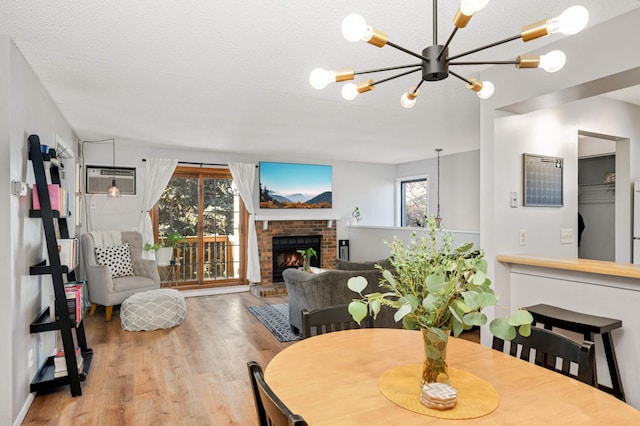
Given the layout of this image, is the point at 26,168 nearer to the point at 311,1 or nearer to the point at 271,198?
the point at 311,1

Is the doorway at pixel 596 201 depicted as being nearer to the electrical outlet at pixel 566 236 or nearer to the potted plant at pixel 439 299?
the electrical outlet at pixel 566 236

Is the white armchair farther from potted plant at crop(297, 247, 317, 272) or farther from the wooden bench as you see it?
the wooden bench

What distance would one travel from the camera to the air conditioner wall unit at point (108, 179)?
5.74 meters

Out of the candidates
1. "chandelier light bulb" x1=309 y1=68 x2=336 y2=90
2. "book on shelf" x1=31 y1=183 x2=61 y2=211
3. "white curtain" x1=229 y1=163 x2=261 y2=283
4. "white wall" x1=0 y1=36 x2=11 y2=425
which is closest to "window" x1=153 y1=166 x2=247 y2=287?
"white curtain" x1=229 y1=163 x2=261 y2=283

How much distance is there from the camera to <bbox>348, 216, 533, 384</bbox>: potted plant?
1136 millimetres

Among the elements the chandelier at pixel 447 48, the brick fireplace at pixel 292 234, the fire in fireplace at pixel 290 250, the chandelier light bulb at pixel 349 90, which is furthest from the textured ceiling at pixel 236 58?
the fire in fireplace at pixel 290 250

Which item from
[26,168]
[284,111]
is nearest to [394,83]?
[284,111]

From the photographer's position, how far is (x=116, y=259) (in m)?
5.37

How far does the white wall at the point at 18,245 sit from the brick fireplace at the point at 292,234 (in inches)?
159

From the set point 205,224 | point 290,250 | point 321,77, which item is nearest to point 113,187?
point 205,224

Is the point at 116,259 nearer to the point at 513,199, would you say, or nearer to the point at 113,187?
the point at 113,187

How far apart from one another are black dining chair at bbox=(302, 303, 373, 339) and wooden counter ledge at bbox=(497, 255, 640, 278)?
1405mm

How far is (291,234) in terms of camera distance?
A: 7.23m

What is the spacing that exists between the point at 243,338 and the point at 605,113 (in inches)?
165
